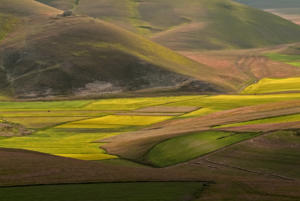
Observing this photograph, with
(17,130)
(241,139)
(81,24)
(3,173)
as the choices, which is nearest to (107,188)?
(3,173)

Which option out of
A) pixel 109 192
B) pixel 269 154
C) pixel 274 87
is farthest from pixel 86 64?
pixel 109 192

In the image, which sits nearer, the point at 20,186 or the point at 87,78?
the point at 20,186

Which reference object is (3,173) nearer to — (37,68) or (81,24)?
(37,68)

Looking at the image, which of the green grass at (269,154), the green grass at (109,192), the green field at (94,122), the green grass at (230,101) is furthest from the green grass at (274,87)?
the green grass at (109,192)

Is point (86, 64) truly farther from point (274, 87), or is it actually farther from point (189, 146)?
point (189, 146)

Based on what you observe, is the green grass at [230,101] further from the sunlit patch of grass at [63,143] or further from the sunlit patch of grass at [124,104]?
the sunlit patch of grass at [63,143]
